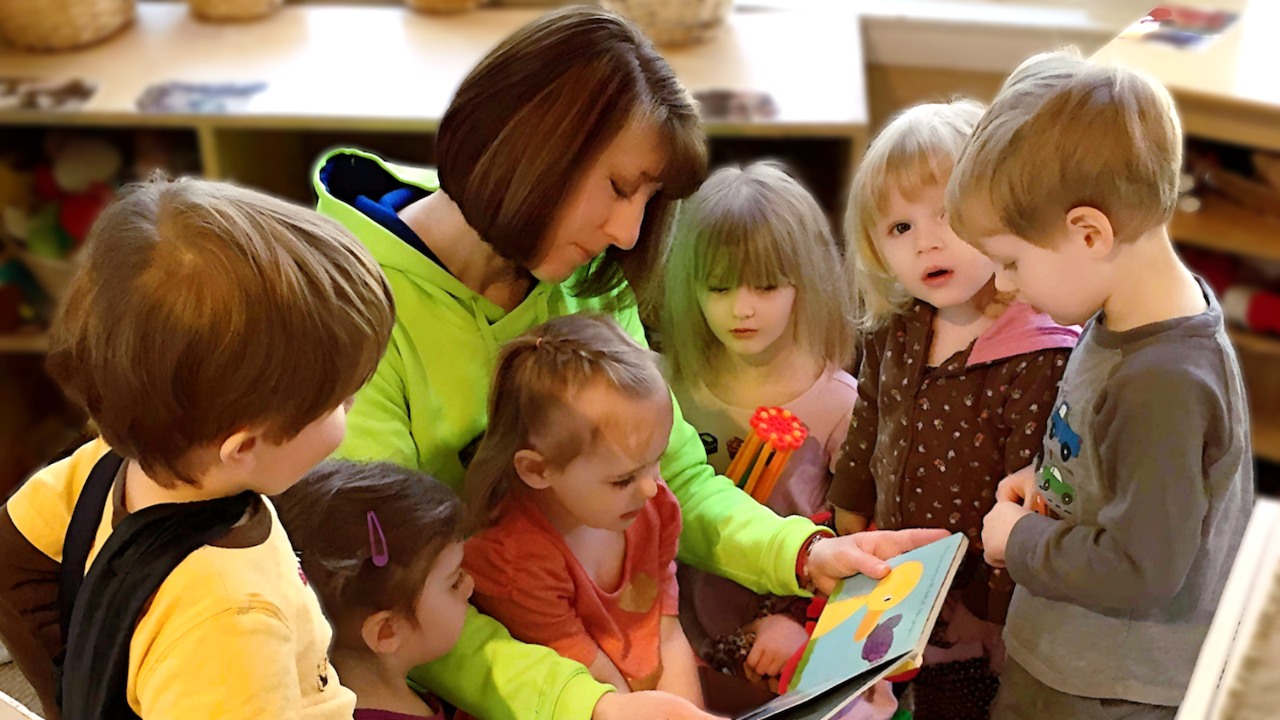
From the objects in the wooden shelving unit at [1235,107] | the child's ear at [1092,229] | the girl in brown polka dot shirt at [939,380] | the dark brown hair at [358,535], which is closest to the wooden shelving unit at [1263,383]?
the wooden shelving unit at [1235,107]

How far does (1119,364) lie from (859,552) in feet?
0.95

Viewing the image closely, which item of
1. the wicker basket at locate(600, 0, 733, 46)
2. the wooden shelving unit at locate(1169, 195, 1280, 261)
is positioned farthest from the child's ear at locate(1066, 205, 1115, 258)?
the wooden shelving unit at locate(1169, 195, 1280, 261)

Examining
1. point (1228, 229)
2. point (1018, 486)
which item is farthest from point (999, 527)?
point (1228, 229)

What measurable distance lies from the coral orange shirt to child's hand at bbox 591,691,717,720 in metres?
0.05

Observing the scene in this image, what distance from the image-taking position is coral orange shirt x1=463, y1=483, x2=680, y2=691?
955 mm

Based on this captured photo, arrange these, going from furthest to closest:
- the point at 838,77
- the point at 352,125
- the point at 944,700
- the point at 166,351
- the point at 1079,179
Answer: the point at 838,77
the point at 352,125
the point at 944,700
the point at 1079,179
the point at 166,351

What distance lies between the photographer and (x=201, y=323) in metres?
0.65

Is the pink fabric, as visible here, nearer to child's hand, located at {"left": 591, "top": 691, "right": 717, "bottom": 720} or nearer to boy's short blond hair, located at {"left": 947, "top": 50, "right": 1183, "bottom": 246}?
boy's short blond hair, located at {"left": 947, "top": 50, "right": 1183, "bottom": 246}

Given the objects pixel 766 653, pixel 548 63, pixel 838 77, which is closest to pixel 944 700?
pixel 766 653

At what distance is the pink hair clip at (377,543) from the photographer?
0.87 metres

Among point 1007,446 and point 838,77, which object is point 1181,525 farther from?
point 838,77

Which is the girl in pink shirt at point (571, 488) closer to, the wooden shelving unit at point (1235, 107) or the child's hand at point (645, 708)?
the child's hand at point (645, 708)

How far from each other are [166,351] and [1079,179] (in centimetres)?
56

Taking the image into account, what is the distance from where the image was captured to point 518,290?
3.48ft
